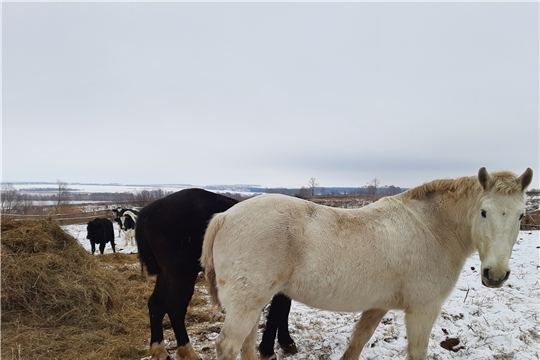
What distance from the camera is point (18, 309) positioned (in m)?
4.32

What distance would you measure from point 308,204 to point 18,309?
459 cm

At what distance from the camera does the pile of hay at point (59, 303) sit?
12.2 feet

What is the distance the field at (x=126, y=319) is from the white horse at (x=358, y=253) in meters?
1.32

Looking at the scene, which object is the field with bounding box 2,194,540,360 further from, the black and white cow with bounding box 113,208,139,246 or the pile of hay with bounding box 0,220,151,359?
the black and white cow with bounding box 113,208,139,246

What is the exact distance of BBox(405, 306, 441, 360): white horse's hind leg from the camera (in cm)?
270

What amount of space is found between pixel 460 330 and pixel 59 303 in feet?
18.8

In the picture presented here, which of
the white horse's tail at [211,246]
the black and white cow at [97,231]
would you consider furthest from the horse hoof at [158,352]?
the black and white cow at [97,231]

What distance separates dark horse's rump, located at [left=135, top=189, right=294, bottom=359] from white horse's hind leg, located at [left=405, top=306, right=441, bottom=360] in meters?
1.44

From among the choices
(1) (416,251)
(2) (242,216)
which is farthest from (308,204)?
(1) (416,251)

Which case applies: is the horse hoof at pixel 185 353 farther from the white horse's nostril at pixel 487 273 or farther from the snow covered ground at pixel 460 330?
the white horse's nostril at pixel 487 273

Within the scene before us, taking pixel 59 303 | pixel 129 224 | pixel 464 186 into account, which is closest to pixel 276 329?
pixel 464 186

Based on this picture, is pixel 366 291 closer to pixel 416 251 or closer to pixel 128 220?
pixel 416 251

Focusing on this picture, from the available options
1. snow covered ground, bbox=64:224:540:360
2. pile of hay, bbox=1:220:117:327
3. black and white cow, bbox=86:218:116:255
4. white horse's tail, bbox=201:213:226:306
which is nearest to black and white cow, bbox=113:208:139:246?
black and white cow, bbox=86:218:116:255

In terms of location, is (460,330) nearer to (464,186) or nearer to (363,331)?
(363,331)
